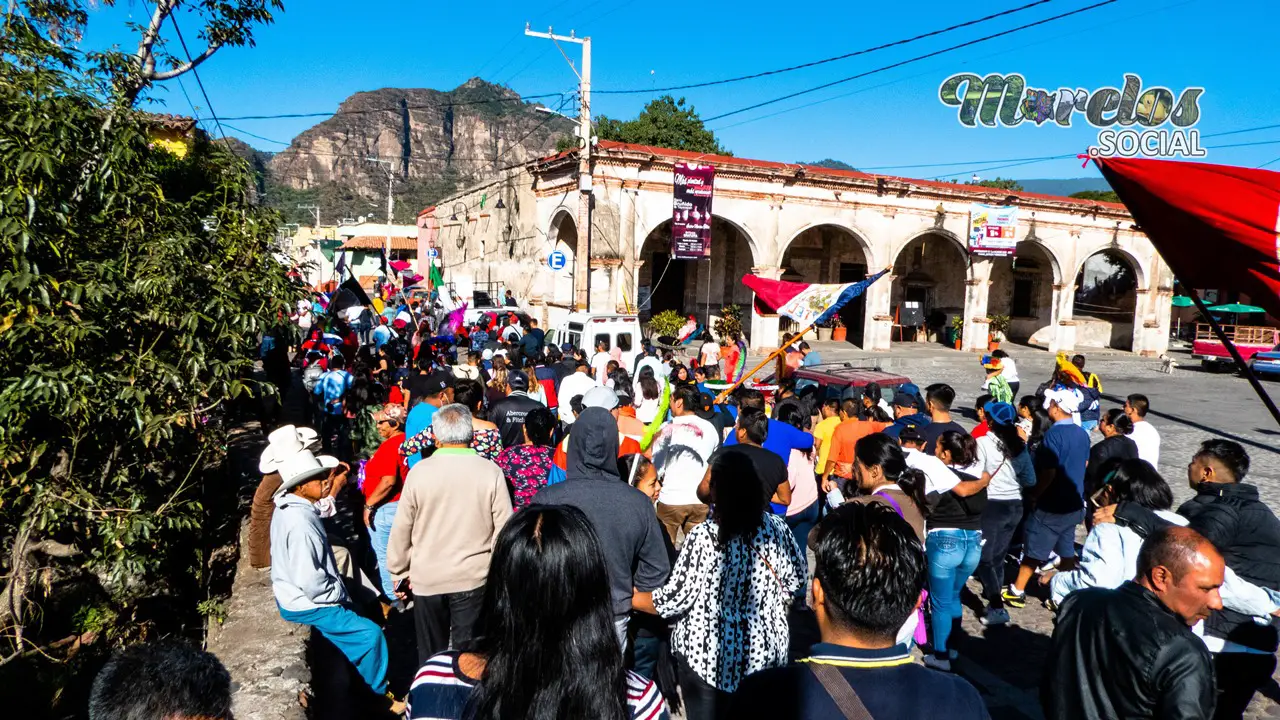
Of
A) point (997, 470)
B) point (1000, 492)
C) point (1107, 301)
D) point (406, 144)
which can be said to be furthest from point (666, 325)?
point (406, 144)

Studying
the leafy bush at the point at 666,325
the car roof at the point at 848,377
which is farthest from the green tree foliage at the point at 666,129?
the car roof at the point at 848,377

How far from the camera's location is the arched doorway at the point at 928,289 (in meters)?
30.3

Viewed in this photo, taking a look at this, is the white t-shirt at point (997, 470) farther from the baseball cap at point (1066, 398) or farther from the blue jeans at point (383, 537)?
the blue jeans at point (383, 537)

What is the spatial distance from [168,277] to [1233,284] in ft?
16.6

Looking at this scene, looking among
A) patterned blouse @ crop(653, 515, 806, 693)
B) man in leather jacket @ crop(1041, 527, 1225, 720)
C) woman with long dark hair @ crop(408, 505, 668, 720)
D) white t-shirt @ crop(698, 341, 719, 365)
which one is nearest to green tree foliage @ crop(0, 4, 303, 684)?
patterned blouse @ crop(653, 515, 806, 693)

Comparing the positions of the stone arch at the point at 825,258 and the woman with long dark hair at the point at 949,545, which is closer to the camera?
the woman with long dark hair at the point at 949,545

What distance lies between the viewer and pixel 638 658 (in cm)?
410

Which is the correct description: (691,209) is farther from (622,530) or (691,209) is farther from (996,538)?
(622,530)

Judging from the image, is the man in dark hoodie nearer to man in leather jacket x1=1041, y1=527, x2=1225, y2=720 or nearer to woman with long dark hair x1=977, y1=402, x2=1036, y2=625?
man in leather jacket x1=1041, y1=527, x2=1225, y2=720

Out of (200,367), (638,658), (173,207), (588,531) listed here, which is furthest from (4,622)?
(588,531)

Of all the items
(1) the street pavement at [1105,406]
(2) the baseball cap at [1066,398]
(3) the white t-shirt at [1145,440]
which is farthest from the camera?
(2) the baseball cap at [1066,398]

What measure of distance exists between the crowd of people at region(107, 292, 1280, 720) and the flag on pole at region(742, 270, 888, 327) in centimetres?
209

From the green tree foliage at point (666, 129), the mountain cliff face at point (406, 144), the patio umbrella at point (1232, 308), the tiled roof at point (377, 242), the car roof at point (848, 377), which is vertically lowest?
the car roof at point (848, 377)

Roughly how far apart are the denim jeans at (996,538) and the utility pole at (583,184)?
16.9 metres
